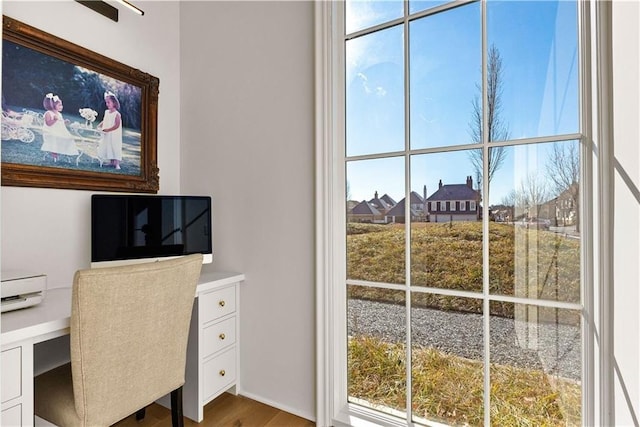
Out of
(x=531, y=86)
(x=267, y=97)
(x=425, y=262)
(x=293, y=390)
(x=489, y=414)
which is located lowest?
(x=293, y=390)

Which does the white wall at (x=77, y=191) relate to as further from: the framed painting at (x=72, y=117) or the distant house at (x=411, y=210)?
the distant house at (x=411, y=210)

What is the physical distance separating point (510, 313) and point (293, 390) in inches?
46.3

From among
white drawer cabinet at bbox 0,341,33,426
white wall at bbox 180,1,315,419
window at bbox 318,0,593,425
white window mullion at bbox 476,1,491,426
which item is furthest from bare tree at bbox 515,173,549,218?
white drawer cabinet at bbox 0,341,33,426

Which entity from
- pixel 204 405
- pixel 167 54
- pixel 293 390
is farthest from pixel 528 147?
pixel 167 54

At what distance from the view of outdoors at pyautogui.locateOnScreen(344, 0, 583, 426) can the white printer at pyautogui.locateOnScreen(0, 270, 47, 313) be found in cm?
133

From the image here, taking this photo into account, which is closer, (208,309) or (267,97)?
(208,309)

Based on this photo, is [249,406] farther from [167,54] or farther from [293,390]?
[167,54]

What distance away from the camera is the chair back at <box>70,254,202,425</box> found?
111 cm

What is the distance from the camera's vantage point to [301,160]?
1.80 meters

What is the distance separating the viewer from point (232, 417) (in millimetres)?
1794

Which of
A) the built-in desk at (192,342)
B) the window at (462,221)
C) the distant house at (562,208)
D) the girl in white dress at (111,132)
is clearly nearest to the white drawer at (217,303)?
the built-in desk at (192,342)

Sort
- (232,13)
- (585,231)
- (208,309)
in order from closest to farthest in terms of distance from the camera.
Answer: (585,231) < (208,309) < (232,13)

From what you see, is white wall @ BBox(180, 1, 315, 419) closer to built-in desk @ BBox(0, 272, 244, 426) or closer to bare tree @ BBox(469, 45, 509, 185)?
built-in desk @ BBox(0, 272, 244, 426)

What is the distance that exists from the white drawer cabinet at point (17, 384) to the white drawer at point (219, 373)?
2.54 feet
